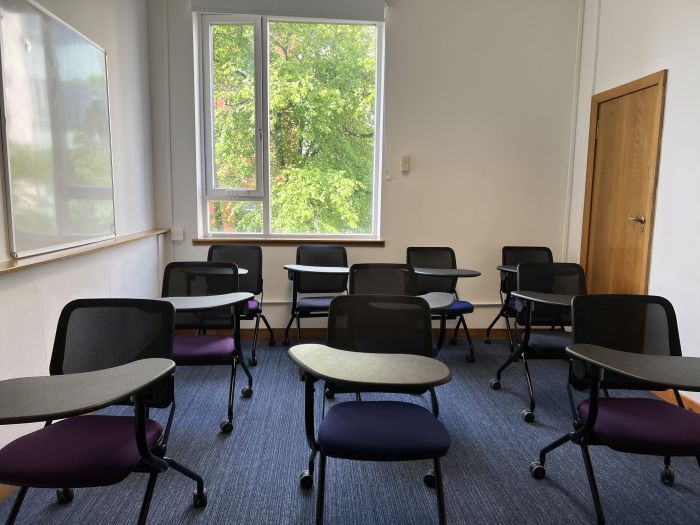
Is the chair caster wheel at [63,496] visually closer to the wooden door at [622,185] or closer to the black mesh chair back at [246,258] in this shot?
the black mesh chair back at [246,258]

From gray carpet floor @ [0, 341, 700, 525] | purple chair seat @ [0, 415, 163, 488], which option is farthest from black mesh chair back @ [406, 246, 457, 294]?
purple chair seat @ [0, 415, 163, 488]

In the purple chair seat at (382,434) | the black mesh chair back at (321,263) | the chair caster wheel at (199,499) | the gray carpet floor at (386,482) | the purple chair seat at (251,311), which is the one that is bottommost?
the gray carpet floor at (386,482)

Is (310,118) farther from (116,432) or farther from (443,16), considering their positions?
(116,432)

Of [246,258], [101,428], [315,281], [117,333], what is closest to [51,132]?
[117,333]

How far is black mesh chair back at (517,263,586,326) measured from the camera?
2.90 m

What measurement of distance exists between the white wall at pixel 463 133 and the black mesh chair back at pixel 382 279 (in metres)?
1.47

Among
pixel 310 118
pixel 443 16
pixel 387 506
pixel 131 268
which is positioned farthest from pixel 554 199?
pixel 131 268

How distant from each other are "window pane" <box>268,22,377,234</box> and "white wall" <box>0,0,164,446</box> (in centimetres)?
111

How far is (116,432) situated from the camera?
154 centimetres

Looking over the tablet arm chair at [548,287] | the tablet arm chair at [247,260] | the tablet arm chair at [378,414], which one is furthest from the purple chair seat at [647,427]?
the tablet arm chair at [247,260]

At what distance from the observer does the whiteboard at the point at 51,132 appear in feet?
6.47

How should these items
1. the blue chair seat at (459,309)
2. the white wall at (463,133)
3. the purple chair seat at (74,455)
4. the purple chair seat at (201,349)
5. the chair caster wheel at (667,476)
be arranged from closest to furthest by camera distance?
the purple chair seat at (74,455) → the chair caster wheel at (667,476) → the purple chair seat at (201,349) → the blue chair seat at (459,309) → the white wall at (463,133)

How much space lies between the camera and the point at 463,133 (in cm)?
422

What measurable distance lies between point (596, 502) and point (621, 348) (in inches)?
25.8
